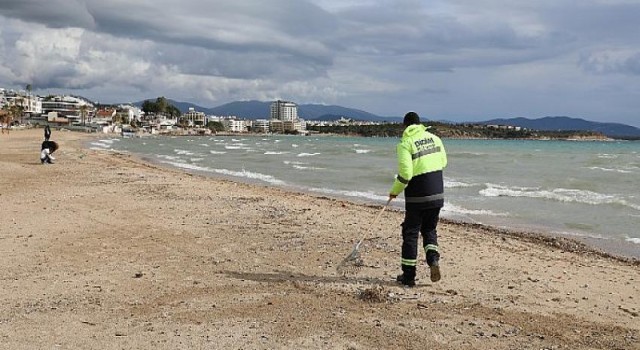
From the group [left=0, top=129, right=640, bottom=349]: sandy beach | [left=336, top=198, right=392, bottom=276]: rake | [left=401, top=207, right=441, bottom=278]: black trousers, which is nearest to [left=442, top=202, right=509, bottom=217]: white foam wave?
[left=0, top=129, right=640, bottom=349]: sandy beach

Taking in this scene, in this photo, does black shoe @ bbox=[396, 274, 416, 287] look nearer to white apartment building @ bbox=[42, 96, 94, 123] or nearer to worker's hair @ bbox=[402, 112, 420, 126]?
worker's hair @ bbox=[402, 112, 420, 126]

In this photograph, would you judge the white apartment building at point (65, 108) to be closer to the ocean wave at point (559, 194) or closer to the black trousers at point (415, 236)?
the ocean wave at point (559, 194)

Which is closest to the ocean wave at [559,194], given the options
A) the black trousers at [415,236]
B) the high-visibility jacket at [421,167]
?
the black trousers at [415,236]

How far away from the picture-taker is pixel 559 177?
26.8 m

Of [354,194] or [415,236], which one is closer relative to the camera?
[415,236]

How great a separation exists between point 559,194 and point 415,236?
13.8m

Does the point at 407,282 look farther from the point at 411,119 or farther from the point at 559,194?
the point at 559,194

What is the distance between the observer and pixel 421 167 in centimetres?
632

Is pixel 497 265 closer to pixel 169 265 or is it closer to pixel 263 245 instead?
pixel 263 245

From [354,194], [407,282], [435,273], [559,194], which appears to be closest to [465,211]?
[354,194]

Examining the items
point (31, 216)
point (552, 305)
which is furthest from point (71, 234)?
point (552, 305)

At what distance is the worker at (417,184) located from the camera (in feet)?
20.6

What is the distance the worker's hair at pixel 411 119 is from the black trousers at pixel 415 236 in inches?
37.7

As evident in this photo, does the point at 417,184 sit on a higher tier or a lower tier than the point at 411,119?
lower
